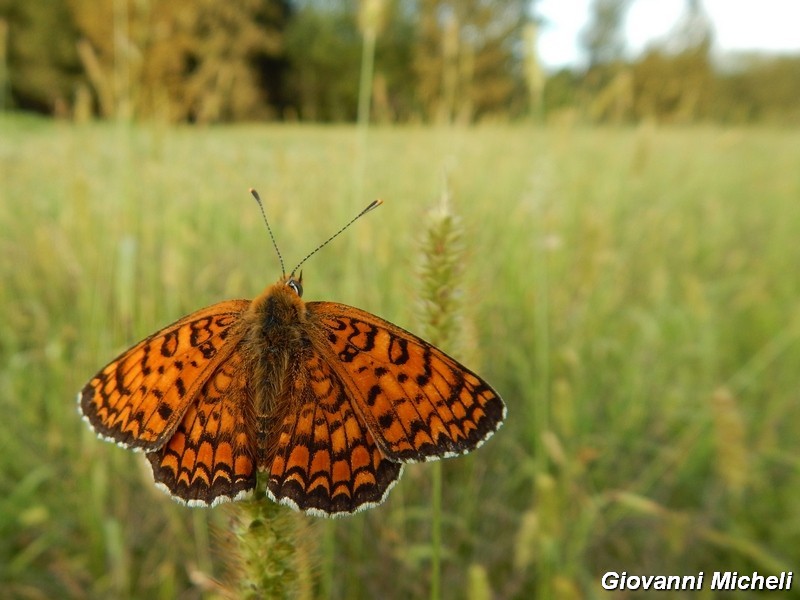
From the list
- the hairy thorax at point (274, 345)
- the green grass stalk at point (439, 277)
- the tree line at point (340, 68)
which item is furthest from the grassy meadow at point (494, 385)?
the tree line at point (340, 68)

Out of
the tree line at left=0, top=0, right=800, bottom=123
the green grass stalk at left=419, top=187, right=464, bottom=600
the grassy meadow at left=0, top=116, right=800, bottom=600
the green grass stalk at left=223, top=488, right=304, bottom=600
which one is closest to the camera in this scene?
the green grass stalk at left=223, top=488, right=304, bottom=600

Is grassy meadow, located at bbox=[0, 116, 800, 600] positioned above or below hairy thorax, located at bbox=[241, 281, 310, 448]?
below

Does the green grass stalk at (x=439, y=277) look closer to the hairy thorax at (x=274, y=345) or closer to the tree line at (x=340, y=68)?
the hairy thorax at (x=274, y=345)

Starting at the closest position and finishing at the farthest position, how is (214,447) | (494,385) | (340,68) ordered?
(214,447)
(494,385)
(340,68)

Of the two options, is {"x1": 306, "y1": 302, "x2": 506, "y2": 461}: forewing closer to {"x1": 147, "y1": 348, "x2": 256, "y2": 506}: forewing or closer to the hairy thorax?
the hairy thorax

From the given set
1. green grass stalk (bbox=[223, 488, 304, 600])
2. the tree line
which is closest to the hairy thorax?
green grass stalk (bbox=[223, 488, 304, 600])

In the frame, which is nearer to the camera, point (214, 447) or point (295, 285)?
point (214, 447)

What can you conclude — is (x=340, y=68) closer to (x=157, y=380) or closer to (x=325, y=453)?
(x=157, y=380)

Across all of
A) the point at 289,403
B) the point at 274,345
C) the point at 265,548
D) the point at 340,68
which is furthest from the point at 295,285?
the point at 340,68

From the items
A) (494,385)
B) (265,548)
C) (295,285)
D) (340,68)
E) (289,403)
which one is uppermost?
(340,68)
